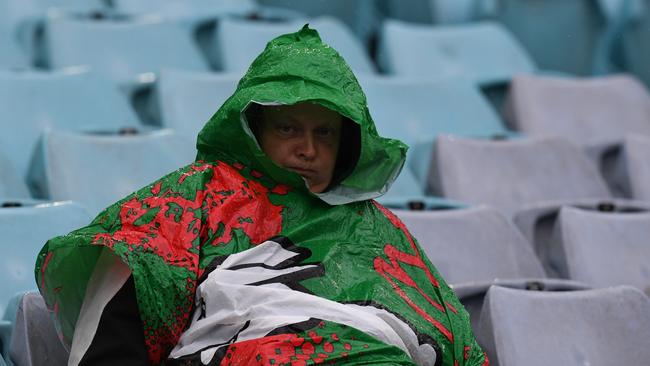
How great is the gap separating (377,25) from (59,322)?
2.63 m

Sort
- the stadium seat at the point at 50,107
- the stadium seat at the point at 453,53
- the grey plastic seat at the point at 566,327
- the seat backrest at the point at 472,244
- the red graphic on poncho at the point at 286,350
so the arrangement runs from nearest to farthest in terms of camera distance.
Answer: the red graphic on poncho at the point at 286,350 < the grey plastic seat at the point at 566,327 < the seat backrest at the point at 472,244 < the stadium seat at the point at 50,107 < the stadium seat at the point at 453,53

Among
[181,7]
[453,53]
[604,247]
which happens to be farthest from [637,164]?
[181,7]

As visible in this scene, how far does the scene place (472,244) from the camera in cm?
220

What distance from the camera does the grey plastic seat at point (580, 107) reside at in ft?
10.5

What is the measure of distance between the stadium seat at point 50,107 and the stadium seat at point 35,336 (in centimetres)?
85

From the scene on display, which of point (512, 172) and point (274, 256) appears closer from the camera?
point (274, 256)

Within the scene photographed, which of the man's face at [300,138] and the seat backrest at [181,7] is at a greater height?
the man's face at [300,138]

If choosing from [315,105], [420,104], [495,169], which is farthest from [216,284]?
[420,104]

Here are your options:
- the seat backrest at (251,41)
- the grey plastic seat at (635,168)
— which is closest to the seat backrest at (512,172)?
the grey plastic seat at (635,168)

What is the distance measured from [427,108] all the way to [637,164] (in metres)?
0.49

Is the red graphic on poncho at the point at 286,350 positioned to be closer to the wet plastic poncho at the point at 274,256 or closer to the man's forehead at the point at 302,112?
the wet plastic poncho at the point at 274,256

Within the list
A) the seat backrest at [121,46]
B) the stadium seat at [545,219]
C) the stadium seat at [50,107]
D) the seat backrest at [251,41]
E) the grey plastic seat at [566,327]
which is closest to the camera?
the grey plastic seat at [566,327]

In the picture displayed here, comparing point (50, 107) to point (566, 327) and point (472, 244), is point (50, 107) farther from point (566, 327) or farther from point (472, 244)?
point (566, 327)

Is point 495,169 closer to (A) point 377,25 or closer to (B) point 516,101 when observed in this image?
(B) point 516,101
